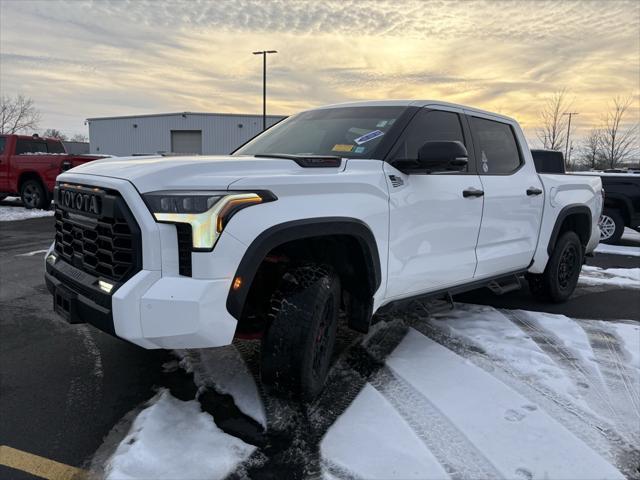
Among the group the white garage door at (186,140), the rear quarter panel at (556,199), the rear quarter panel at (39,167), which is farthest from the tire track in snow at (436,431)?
the white garage door at (186,140)

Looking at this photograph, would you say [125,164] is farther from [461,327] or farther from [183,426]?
[461,327]

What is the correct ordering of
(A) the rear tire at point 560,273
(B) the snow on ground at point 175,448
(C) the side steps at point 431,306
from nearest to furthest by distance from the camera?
(B) the snow on ground at point 175,448
(C) the side steps at point 431,306
(A) the rear tire at point 560,273

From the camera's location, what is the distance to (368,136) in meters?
3.50

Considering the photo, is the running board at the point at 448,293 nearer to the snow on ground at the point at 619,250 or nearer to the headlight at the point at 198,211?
the headlight at the point at 198,211

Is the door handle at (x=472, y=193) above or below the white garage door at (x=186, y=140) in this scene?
below

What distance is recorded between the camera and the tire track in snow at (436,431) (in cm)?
238

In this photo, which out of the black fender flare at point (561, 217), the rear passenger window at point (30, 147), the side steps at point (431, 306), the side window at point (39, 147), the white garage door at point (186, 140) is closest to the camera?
the side steps at point (431, 306)

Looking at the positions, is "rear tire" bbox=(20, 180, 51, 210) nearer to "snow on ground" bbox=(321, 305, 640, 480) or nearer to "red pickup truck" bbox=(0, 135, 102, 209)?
"red pickup truck" bbox=(0, 135, 102, 209)

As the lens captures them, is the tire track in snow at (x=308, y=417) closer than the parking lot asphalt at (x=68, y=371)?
Yes

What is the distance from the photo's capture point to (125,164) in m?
2.80

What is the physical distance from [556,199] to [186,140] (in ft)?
143

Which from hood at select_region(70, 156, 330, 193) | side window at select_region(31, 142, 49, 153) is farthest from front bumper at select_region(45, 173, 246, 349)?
side window at select_region(31, 142, 49, 153)

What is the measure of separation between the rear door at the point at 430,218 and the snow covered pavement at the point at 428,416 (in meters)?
0.59

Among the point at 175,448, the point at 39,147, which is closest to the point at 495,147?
the point at 175,448
